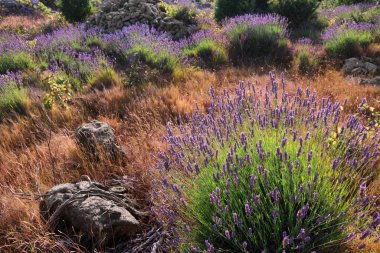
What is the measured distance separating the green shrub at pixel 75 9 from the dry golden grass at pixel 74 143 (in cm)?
695

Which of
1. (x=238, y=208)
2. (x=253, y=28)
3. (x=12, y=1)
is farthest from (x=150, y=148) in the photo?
(x=12, y=1)

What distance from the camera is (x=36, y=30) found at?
36.0 ft

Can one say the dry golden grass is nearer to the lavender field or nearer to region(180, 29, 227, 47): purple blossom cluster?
the lavender field

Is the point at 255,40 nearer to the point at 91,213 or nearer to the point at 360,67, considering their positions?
the point at 360,67

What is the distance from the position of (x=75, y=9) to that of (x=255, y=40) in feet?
22.5

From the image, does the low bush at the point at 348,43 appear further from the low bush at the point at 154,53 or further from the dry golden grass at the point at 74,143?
the low bush at the point at 154,53

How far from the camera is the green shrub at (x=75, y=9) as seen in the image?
11477 mm

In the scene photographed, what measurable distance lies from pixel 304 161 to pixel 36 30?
10.8 metres

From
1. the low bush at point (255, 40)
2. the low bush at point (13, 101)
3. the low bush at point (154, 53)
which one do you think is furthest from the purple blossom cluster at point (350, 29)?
the low bush at point (13, 101)

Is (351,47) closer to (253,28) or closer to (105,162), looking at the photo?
(253,28)

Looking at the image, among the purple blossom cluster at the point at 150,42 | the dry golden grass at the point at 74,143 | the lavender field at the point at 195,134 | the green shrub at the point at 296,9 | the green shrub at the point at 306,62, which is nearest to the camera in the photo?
the lavender field at the point at 195,134

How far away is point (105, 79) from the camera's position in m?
6.14

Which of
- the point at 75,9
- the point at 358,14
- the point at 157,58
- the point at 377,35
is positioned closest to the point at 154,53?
the point at 157,58

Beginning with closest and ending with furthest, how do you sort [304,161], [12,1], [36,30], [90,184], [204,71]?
1. [304,161]
2. [90,184]
3. [204,71]
4. [36,30]
5. [12,1]
